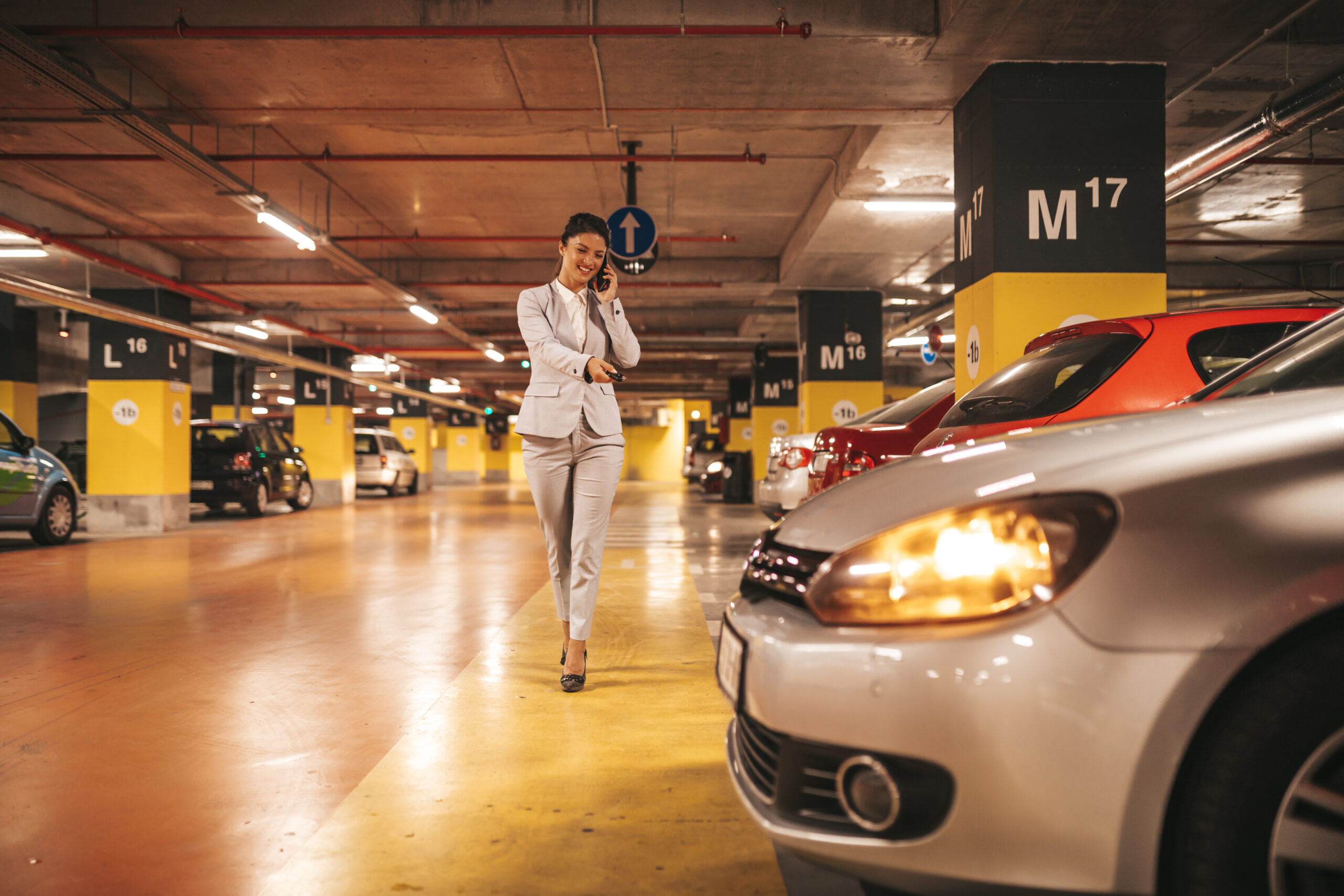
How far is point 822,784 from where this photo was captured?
113 cm

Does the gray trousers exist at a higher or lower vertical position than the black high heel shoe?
higher

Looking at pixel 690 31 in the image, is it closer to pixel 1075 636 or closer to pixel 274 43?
pixel 274 43

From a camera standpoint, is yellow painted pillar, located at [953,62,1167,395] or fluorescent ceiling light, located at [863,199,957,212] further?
fluorescent ceiling light, located at [863,199,957,212]

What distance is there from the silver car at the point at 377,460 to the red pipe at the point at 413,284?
726 centimetres

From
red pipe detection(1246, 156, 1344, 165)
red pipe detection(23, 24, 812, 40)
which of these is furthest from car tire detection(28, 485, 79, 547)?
red pipe detection(1246, 156, 1344, 165)

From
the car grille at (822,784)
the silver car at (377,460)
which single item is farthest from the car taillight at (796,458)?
the silver car at (377,460)

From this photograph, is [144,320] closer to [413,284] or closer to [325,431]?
[413,284]

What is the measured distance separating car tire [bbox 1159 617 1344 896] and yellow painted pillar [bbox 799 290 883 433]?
1165cm

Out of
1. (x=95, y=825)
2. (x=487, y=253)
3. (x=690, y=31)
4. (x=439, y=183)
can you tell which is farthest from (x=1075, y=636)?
(x=487, y=253)

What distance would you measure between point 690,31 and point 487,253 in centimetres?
807

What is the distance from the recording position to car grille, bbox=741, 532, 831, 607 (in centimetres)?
129

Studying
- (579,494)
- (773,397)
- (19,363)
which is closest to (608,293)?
(579,494)

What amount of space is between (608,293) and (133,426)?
1125 cm

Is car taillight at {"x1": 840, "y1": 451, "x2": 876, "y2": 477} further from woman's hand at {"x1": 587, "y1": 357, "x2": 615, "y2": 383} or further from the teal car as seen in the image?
the teal car
